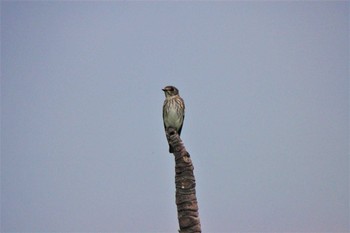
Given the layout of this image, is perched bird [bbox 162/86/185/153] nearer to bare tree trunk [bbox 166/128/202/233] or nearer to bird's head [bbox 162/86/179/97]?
bird's head [bbox 162/86/179/97]

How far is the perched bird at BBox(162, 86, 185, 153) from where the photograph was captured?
21641mm

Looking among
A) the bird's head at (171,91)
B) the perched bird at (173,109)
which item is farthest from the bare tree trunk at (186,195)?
the bird's head at (171,91)

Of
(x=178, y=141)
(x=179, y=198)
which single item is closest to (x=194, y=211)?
(x=179, y=198)

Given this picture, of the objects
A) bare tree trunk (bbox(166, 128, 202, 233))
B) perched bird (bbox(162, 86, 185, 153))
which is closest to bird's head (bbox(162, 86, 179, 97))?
perched bird (bbox(162, 86, 185, 153))

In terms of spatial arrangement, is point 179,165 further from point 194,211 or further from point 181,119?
point 181,119

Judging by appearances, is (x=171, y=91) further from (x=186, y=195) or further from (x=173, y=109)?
(x=186, y=195)

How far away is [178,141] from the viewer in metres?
18.2

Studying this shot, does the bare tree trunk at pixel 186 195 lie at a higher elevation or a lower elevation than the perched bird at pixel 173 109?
lower

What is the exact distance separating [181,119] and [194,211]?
5191mm

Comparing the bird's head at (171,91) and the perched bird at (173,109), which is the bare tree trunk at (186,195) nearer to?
the perched bird at (173,109)

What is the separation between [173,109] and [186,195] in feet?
16.4

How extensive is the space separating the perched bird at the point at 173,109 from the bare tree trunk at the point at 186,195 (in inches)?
146

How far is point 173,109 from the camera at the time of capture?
71.7 ft

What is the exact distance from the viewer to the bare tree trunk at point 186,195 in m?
17.4
